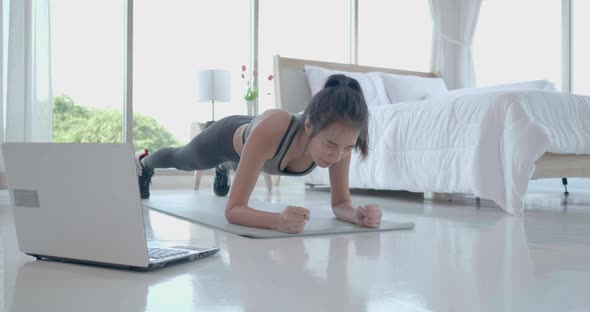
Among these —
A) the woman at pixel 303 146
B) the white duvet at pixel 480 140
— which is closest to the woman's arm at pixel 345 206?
the woman at pixel 303 146

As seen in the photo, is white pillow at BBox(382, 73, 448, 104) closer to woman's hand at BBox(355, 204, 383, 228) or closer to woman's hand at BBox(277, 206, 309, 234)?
woman's hand at BBox(355, 204, 383, 228)

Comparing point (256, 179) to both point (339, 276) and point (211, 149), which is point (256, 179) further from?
point (339, 276)

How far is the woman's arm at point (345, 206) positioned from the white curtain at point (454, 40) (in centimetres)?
372

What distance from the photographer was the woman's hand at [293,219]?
184 centimetres

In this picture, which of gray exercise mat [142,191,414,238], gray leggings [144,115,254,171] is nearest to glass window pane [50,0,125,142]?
gray exercise mat [142,191,414,238]

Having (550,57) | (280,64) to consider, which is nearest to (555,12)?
(550,57)

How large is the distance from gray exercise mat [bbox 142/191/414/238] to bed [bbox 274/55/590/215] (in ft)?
2.41

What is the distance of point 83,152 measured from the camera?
122 centimetres

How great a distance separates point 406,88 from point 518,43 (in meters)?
1.51

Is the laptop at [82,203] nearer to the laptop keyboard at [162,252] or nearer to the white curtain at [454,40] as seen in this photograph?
the laptop keyboard at [162,252]

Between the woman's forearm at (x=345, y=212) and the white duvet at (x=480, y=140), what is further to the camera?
the white duvet at (x=480, y=140)

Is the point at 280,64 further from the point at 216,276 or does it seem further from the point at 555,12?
the point at 216,276

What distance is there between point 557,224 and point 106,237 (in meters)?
1.80

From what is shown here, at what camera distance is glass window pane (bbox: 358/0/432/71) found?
6.15 m
